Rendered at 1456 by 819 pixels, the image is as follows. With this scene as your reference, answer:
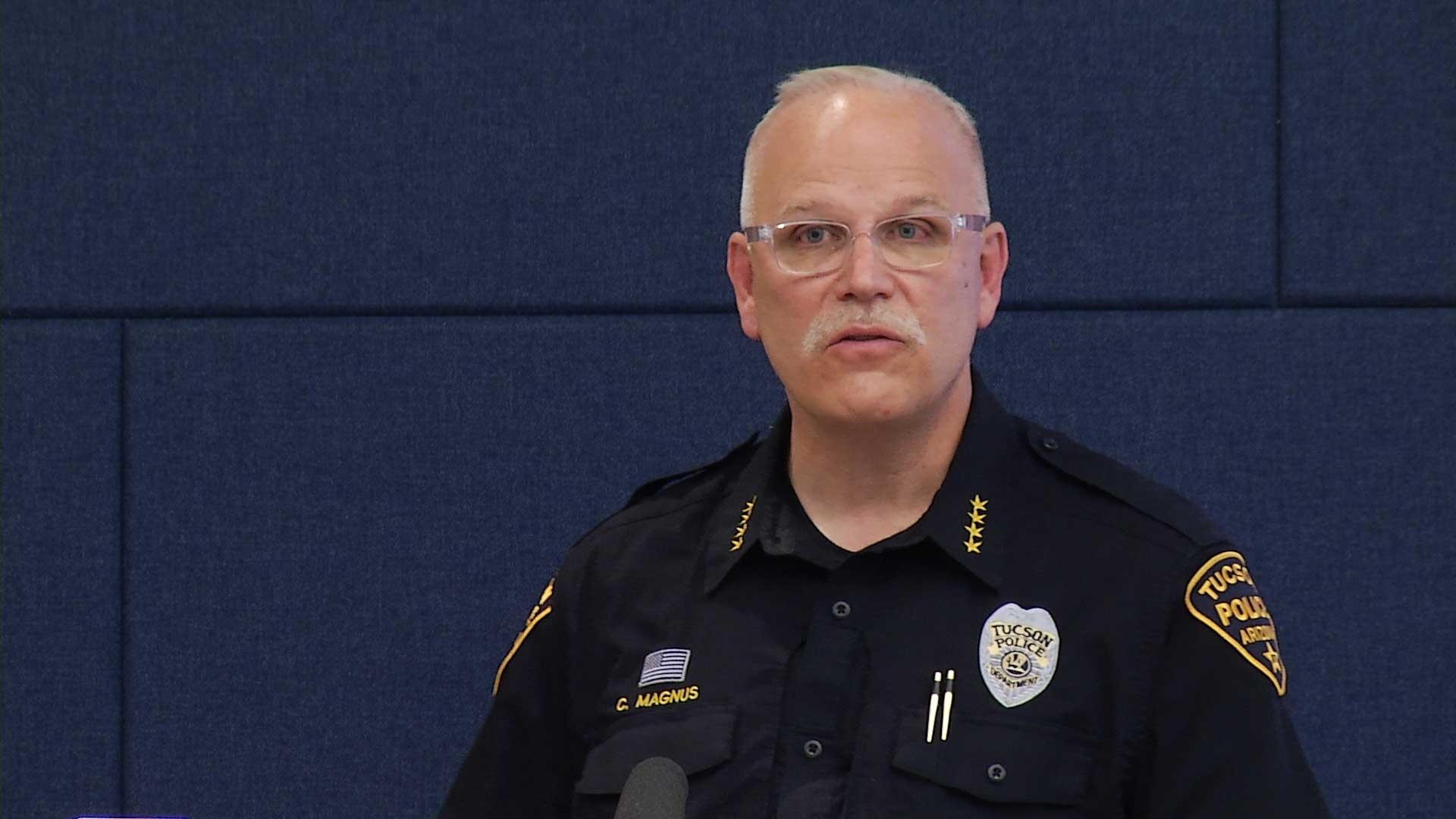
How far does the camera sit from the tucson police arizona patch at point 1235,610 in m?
1.17

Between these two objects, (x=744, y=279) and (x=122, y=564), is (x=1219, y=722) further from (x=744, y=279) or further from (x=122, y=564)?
(x=122, y=564)

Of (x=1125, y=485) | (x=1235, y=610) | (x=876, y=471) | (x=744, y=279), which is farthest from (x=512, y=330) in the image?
(x=1235, y=610)

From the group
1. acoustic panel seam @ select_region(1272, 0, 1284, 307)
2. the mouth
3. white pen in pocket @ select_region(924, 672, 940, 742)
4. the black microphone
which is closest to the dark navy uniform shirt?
white pen in pocket @ select_region(924, 672, 940, 742)

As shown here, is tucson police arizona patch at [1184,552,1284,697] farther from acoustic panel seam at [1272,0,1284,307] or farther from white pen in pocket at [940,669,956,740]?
acoustic panel seam at [1272,0,1284,307]

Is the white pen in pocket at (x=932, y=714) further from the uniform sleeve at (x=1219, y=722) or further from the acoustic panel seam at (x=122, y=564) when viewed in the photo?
the acoustic panel seam at (x=122, y=564)

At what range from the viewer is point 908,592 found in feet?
4.15

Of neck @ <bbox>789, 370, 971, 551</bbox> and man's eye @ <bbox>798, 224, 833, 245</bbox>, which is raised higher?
man's eye @ <bbox>798, 224, 833, 245</bbox>

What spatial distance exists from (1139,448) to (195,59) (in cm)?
109

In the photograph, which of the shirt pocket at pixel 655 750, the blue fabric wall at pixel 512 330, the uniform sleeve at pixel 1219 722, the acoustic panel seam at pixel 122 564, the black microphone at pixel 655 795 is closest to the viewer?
the black microphone at pixel 655 795

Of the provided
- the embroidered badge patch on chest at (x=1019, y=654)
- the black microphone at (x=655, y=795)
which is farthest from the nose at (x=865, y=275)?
the black microphone at (x=655, y=795)

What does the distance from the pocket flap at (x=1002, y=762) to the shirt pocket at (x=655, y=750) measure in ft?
0.43

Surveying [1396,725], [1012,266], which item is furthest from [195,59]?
[1396,725]

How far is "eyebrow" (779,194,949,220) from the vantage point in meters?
1.23

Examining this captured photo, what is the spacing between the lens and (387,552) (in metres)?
1.83
